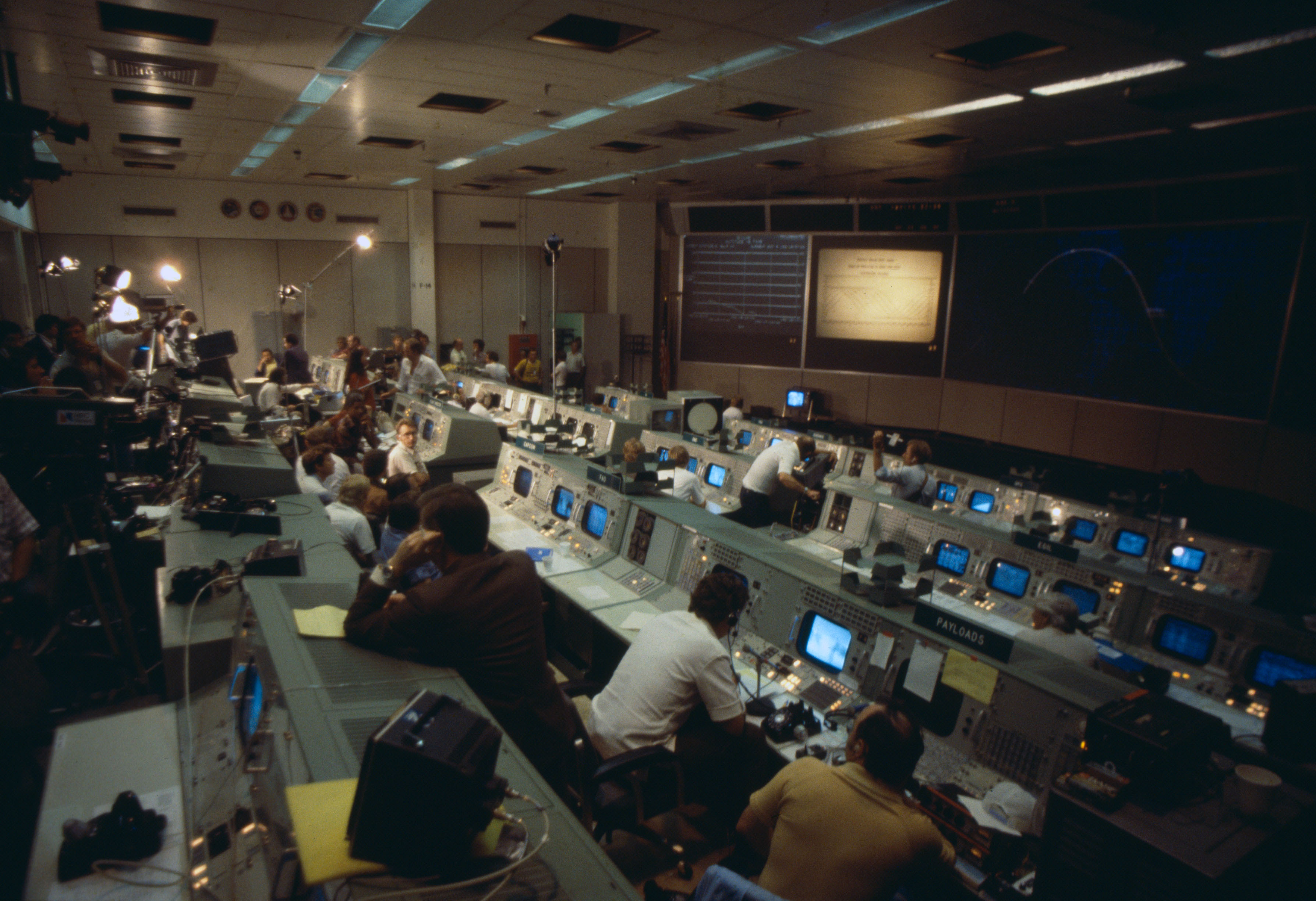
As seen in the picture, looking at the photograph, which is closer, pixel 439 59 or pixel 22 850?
pixel 22 850

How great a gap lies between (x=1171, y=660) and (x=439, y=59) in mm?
5342

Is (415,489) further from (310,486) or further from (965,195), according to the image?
(965,195)

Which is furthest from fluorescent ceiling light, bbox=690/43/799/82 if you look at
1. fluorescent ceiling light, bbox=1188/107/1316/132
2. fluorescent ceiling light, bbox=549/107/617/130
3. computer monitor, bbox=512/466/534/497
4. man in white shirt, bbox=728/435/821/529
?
fluorescent ceiling light, bbox=1188/107/1316/132

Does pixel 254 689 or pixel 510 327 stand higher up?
pixel 510 327

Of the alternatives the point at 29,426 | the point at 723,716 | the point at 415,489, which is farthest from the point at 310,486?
the point at 723,716

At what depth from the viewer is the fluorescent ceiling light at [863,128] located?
5.94m

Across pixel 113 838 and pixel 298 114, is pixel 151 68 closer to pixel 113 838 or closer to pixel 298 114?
pixel 298 114

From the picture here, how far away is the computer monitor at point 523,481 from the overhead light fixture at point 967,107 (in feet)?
13.2

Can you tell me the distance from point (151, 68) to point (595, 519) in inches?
167

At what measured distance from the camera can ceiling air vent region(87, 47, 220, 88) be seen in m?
4.62

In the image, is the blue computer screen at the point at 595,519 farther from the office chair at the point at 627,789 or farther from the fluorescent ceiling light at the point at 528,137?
the fluorescent ceiling light at the point at 528,137

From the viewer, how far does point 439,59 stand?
15.2 ft

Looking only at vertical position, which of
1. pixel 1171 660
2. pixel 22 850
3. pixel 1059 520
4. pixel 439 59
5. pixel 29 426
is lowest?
pixel 22 850

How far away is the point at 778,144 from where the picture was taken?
7.05 m
